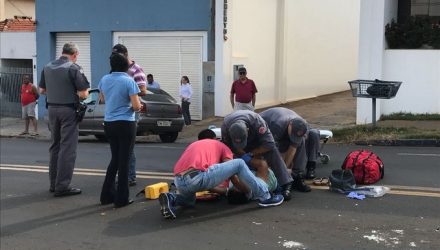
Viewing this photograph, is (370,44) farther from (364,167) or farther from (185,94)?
(364,167)

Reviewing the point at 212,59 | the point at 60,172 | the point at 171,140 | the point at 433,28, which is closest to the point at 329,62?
the point at 212,59

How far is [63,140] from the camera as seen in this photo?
6.95 meters

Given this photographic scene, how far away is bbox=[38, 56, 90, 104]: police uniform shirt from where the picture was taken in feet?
22.4

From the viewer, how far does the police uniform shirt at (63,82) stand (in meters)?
6.84

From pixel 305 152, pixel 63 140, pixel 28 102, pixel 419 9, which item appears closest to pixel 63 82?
Result: pixel 63 140

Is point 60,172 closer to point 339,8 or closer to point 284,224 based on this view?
point 284,224

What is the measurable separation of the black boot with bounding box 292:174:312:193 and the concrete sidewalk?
7562 mm

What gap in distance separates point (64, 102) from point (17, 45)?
17533mm

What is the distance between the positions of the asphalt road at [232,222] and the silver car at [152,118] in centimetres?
659

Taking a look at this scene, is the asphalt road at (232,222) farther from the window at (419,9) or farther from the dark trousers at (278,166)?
the window at (419,9)

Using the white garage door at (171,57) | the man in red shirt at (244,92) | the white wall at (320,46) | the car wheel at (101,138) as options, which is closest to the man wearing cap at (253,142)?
the man in red shirt at (244,92)

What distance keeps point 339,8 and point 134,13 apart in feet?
32.3

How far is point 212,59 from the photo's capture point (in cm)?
1872

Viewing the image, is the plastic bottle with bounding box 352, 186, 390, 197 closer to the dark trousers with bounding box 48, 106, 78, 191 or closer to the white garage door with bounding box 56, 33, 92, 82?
the dark trousers with bounding box 48, 106, 78, 191
